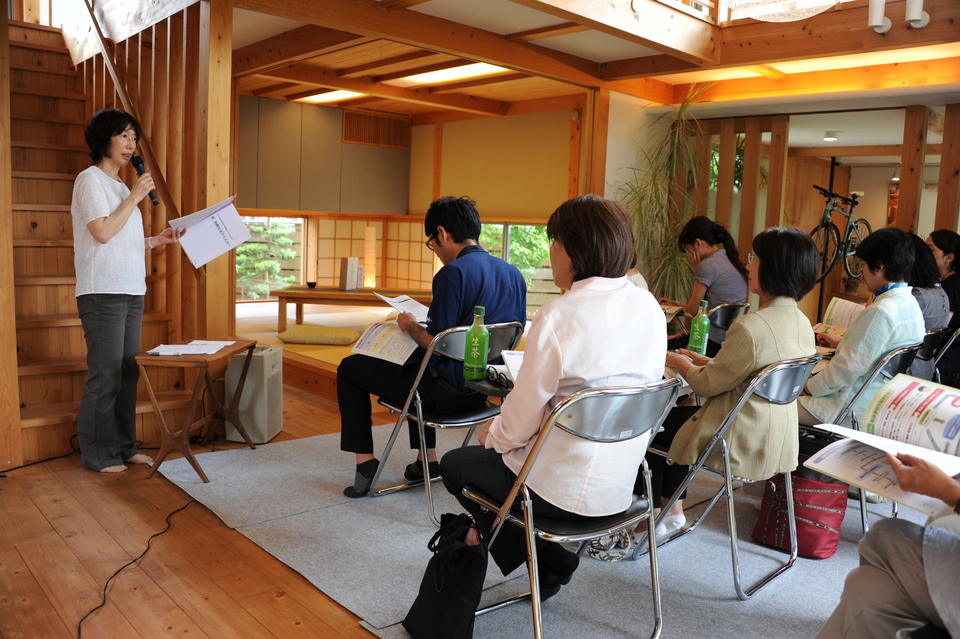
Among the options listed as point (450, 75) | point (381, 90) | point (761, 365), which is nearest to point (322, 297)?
point (381, 90)

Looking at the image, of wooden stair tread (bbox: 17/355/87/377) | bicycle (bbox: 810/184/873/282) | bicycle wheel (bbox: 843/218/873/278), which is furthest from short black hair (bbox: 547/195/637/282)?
bicycle wheel (bbox: 843/218/873/278)

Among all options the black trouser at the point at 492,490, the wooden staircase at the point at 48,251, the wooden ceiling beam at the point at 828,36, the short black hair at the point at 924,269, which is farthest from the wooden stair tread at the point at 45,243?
the short black hair at the point at 924,269

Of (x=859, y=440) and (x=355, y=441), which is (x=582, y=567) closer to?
(x=355, y=441)

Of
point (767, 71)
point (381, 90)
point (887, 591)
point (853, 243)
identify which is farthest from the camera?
point (381, 90)

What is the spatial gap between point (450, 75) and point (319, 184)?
2.84m

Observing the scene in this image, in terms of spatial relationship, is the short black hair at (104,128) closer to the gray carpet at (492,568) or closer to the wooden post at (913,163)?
the gray carpet at (492,568)

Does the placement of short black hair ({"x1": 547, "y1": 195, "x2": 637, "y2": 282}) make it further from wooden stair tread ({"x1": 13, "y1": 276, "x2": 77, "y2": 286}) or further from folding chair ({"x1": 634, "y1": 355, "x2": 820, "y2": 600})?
wooden stair tread ({"x1": 13, "y1": 276, "x2": 77, "y2": 286})

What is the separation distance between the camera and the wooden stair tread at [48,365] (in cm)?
356

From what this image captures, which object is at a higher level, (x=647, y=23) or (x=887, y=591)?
(x=647, y=23)

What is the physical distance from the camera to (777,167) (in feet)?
18.3

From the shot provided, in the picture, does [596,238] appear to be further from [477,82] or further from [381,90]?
[381,90]

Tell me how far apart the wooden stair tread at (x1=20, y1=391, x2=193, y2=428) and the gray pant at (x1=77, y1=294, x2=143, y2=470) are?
6.3 inches

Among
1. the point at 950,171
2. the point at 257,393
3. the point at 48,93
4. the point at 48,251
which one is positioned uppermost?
the point at 48,93

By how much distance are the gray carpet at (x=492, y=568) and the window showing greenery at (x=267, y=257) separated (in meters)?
5.76
